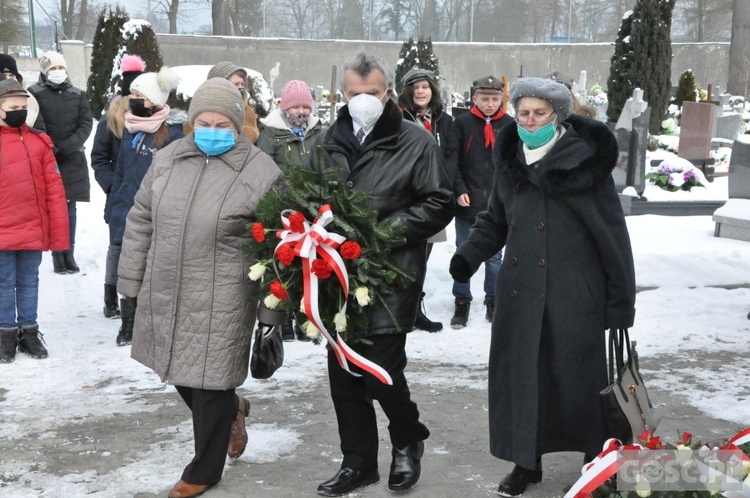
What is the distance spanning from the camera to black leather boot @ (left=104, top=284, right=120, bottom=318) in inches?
297

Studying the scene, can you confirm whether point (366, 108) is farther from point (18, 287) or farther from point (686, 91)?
point (686, 91)

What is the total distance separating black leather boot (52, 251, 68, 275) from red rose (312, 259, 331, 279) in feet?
18.6

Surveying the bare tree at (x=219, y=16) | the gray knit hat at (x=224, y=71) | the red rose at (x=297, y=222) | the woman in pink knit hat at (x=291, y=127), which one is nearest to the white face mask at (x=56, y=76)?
the gray knit hat at (x=224, y=71)

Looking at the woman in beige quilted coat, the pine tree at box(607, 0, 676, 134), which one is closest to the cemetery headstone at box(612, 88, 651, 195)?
the pine tree at box(607, 0, 676, 134)

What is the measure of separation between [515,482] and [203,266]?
67.7 inches

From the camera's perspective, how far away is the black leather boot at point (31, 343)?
6.56 m

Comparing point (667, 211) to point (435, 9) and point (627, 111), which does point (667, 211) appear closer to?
point (627, 111)

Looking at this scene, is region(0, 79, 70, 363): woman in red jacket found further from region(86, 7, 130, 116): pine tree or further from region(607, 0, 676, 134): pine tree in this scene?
region(607, 0, 676, 134): pine tree

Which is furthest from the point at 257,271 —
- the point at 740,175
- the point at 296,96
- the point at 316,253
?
the point at 740,175

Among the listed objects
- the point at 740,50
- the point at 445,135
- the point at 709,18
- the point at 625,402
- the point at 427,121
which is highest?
the point at 709,18

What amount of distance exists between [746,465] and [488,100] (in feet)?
15.8

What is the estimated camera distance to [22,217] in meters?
6.35

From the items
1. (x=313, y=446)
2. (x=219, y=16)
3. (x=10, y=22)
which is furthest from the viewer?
(x=219, y=16)

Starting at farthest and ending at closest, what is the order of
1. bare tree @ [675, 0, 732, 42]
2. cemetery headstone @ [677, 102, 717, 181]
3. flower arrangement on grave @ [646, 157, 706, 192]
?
bare tree @ [675, 0, 732, 42] < cemetery headstone @ [677, 102, 717, 181] < flower arrangement on grave @ [646, 157, 706, 192]
